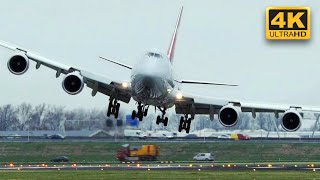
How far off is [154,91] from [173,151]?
79736mm

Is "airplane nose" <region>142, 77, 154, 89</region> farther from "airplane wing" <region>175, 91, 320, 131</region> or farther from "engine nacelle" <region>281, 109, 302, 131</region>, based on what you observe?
"engine nacelle" <region>281, 109, 302, 131</region>

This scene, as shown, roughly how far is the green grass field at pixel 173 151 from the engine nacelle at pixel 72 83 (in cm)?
6312

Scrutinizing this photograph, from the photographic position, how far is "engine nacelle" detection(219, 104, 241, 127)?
73812mm

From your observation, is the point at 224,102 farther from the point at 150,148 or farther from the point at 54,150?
the point at 54,150

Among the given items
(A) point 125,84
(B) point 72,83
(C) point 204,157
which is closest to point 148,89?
(A) point 125,84

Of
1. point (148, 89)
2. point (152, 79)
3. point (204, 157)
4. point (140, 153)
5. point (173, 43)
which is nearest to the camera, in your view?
point (152, 79)

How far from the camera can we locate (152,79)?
64.7 m

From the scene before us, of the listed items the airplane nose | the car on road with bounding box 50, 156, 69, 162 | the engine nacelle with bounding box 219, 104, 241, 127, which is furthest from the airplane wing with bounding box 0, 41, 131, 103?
the car on road with bounding box 50, 156, 69, 162

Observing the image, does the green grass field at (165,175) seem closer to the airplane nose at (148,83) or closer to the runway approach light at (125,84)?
the runway approach light at (125,84)

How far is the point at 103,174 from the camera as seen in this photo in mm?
84625

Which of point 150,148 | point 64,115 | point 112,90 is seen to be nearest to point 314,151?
point 150,148

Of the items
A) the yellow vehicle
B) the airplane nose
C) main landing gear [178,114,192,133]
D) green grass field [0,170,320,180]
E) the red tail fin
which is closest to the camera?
the airplane nose

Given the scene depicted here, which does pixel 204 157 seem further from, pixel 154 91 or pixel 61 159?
pixel 154 91

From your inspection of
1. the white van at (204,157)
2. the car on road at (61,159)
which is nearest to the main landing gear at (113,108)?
the car on road at (61,159)
